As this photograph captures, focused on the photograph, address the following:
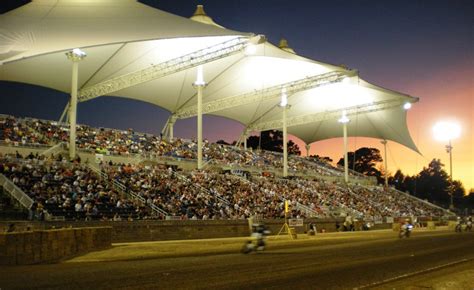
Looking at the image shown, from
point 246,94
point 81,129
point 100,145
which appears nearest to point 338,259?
point 100,145

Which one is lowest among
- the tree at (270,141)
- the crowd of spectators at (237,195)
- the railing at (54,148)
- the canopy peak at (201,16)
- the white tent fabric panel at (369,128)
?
the crowd of spectators at (237,195)

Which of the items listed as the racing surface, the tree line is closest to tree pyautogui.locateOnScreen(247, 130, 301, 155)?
the tree line

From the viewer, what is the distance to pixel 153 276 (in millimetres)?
11062

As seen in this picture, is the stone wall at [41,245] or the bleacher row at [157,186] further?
the bleacher row at [157,186]

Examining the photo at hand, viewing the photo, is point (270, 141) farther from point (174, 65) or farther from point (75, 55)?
point (75, 55)

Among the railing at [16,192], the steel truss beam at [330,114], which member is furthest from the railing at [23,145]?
the steel truss beam at [330,114]

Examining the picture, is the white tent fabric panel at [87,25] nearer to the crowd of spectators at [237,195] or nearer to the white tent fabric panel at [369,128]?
the crowd of spectators at [237,195]

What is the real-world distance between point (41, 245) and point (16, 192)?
927cm

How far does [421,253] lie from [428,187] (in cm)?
9849

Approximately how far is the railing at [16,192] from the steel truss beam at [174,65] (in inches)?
628

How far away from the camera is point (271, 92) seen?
154 ft

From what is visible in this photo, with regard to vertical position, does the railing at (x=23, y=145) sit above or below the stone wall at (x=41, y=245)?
above

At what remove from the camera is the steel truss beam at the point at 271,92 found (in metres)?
42.7

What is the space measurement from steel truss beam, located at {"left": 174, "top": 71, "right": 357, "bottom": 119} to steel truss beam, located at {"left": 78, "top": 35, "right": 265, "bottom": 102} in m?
9.62
